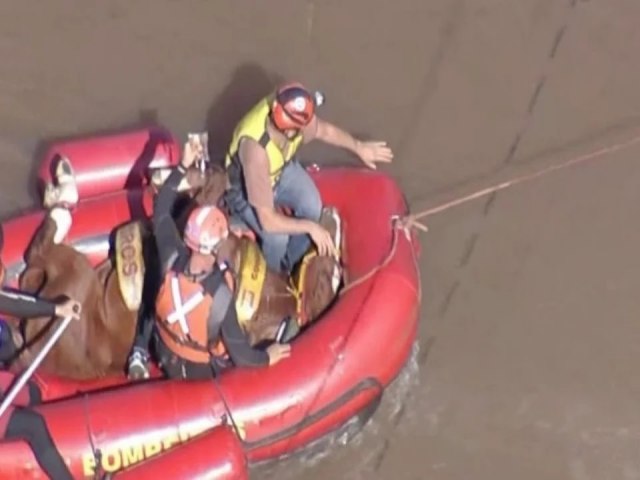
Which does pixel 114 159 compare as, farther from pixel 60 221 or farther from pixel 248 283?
pixel 248 283

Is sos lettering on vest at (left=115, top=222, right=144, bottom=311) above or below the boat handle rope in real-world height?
above

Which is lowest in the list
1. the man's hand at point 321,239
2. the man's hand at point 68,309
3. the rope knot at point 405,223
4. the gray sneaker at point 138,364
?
the gray sneaker at point 138,364

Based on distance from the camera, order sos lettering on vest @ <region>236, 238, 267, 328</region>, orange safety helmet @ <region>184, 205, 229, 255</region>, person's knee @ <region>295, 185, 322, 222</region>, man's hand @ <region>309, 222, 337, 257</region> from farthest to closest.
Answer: person's knee @ <region>295, 185, 322, 222</region>, man's hand @ <region>309, 222, 337, 257</region>, sos lettering on vest @ <region>236, 238, 267, 328</region>, orange safety helmet @ <region>184, 205, 229, 255</region>

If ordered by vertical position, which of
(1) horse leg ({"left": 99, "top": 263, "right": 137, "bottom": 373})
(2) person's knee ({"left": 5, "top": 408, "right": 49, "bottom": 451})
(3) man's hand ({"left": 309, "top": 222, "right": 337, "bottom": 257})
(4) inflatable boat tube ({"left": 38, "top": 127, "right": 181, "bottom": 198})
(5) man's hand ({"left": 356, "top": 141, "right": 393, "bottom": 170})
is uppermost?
(5) man's hand ({"left": 356, "top": 141, "right": 393, "bottom": 170})

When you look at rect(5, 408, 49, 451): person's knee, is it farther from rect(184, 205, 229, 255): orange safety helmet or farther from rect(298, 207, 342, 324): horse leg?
rect(298, 207, 342, 324): horse leg

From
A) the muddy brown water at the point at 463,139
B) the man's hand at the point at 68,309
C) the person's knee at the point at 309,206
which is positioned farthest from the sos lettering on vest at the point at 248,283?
the muddy brown water at the point at 463,139

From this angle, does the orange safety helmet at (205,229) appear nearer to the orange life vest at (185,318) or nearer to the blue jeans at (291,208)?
the orange life vest at (185,318)

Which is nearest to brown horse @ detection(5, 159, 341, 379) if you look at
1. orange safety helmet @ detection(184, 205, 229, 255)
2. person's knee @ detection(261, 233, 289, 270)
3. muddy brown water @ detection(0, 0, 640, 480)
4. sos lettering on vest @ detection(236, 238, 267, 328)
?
sos lettering on vest @ detection(236, 238, 267, 328)
